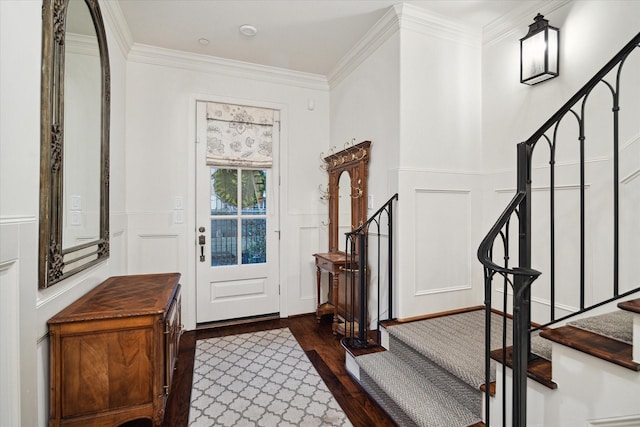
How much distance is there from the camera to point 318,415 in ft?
6.22

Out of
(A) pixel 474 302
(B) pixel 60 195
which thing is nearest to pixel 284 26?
(B) pixel 60 195

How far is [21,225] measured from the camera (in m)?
1.17

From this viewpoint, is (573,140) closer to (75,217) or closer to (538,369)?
(538,369)

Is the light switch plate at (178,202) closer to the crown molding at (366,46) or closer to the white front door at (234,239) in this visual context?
the white front door at (234,239)

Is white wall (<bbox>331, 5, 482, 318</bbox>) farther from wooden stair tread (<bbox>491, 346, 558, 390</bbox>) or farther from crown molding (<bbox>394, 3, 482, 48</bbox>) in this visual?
wooden stair tread (<bbox>491, 346, 558, 390</bbox>)

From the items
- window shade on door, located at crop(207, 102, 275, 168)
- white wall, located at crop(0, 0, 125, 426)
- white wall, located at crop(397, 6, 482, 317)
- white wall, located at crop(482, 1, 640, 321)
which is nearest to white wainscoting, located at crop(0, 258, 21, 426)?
white wall, located at crop(0, 0, 125, 426)

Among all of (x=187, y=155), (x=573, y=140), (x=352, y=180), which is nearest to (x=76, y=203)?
(x=187, y=155)

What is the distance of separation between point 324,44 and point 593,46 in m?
2.07

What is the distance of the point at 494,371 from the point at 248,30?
10.2 feet

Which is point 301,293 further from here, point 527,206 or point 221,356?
point 527,206

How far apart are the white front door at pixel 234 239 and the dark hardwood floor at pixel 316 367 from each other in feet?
0.79

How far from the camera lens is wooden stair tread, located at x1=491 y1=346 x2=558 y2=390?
4.19 ft

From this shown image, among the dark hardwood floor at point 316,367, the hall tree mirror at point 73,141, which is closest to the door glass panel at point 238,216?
the dark hardwood floor at point 316,367

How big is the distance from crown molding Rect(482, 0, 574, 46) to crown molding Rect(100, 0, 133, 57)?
2.99 metres
